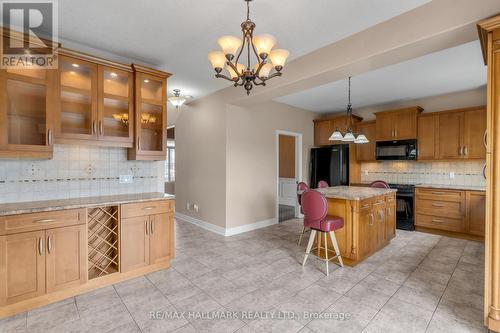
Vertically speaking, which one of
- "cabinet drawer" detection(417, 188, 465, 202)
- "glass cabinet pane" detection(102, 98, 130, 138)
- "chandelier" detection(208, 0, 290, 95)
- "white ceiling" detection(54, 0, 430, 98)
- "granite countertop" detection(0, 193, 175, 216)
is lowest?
"cabinet drawer" detection(417, 188, 465, 202)

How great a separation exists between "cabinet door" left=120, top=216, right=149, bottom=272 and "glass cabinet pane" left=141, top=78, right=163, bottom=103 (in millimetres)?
1522

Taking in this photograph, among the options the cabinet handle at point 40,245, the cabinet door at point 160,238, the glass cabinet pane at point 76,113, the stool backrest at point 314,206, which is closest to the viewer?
the cabinet handle at point 40,245

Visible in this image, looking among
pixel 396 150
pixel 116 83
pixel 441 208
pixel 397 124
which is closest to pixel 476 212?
pixel 441 208

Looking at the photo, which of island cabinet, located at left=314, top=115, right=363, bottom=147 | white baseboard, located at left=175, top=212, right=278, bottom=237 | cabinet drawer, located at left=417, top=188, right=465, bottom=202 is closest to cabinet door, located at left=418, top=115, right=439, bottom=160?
cabinet drawer, located at left=417, top=188, right=465, bottom=202

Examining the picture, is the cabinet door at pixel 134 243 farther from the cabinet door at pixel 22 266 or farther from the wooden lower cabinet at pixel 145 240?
the cabinet door at pixel 22 266

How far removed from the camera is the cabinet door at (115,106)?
278 centimetres

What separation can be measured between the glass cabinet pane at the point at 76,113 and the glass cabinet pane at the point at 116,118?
167 millimetres

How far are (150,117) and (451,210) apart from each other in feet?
17.0

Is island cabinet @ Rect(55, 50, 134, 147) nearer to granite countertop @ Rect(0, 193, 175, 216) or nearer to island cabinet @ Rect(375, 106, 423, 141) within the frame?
granite countertop @ Rect(0, 193, 175, 216)

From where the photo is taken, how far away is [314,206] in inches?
111

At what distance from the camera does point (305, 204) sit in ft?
9.62

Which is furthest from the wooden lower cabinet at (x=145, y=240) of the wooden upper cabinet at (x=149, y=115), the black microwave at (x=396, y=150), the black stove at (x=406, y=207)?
the black microwave at (x=396, y=150)

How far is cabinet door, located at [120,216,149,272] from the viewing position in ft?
8.69

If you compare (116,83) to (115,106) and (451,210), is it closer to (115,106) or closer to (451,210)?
(115,106)
